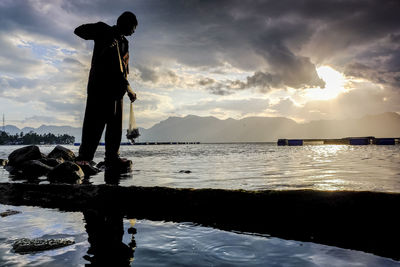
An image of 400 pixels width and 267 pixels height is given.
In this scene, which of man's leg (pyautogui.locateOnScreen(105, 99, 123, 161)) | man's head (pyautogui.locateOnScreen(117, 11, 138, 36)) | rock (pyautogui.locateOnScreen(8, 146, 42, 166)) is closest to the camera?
man's head (pyautogui.locateOnScreen(117, 11, 138, 36))

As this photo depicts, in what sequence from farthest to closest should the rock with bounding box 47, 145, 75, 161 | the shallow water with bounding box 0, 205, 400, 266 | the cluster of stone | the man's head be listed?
1. the rock with bounding box 47, 145, 75, 161
2. the man's head
3. the cluster of stone
4. the shallow water with bounding box 0, 205, 400, 266

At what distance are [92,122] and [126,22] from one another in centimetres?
287

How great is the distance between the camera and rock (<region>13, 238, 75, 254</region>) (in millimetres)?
2188

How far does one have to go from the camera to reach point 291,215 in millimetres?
2893

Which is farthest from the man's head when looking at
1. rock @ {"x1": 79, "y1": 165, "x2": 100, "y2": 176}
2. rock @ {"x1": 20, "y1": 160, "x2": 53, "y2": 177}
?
rock @ {"x1": 20, "y1": 160, "x2": 53, "y2": 177}

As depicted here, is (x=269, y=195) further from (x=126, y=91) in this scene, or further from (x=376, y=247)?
(x=126, y=91)

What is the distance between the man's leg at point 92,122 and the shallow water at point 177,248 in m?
4.80

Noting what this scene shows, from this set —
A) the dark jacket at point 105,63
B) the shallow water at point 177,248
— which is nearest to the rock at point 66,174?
the dark jacket at point 105,63

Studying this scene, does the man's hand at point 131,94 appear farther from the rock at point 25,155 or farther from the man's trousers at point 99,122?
the rock at point 25,155

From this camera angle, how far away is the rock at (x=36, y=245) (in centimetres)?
219

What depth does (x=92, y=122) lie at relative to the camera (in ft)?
25.2

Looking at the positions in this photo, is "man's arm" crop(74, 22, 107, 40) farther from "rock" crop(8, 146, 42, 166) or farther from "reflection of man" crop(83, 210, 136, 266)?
"rock" crop(8, 146, 42, 166)

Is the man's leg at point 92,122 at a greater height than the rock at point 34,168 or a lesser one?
greater

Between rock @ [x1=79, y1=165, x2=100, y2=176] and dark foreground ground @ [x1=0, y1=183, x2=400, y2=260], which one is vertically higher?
dark foreground ground @ [x1=0, y1=183, x2=400, y2=260]
